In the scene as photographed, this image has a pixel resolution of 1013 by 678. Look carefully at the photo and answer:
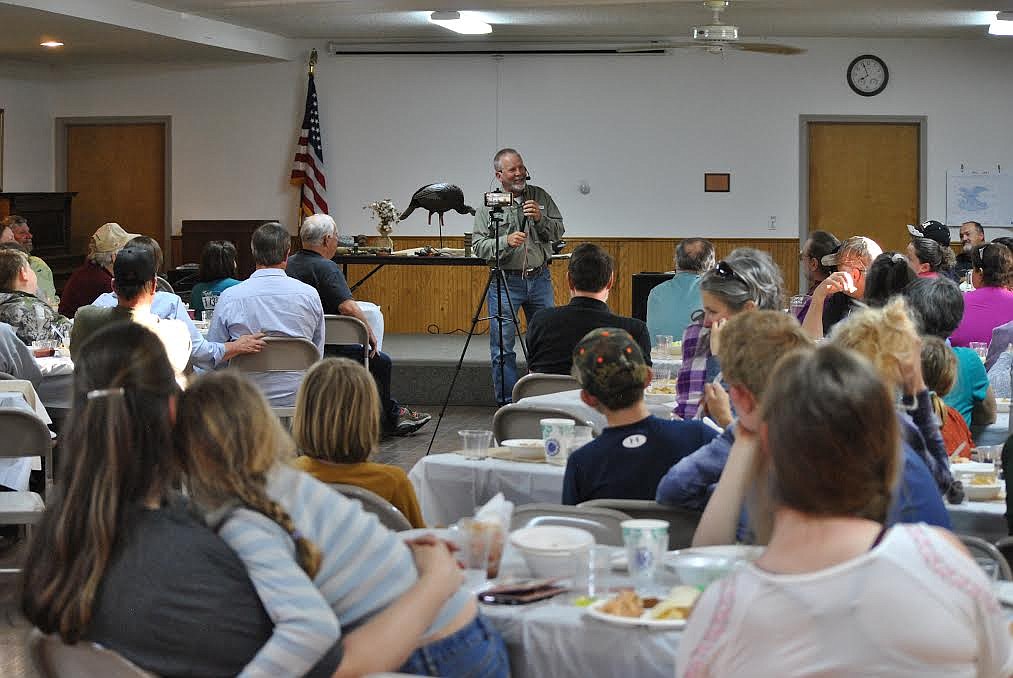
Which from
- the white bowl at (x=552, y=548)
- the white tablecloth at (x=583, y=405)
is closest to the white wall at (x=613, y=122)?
the white tablecloth at (x=583, y=405)

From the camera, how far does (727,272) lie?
501 cm

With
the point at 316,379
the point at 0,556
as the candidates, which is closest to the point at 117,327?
the point at 316,379

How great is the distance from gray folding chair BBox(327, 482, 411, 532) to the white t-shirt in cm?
147

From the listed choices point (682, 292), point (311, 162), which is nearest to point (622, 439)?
point (682, 292)

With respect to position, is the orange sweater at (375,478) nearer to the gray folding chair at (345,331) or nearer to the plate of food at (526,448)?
the plate of food at (526,448)

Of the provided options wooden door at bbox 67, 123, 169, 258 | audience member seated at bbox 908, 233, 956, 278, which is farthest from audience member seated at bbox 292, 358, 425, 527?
wooden door at bbox 67, 123, 169, 258

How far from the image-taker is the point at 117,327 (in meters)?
2.26

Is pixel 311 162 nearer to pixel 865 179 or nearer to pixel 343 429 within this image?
pixel 865 179

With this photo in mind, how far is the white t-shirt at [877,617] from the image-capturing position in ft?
5.63

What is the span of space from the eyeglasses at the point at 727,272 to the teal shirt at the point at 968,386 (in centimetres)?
88

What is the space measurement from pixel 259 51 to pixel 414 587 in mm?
12421

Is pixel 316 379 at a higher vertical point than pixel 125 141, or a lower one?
lower

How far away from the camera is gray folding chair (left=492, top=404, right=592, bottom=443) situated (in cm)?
495

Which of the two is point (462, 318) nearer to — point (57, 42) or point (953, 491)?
point (57, 42)
